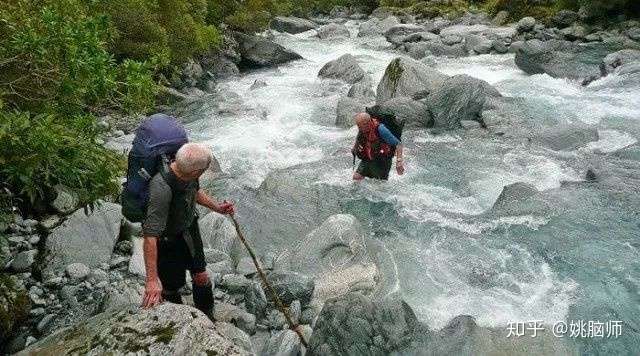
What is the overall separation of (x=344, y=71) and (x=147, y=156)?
15.7 metres

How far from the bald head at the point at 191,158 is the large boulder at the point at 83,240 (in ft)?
8.37

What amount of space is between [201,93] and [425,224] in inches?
430

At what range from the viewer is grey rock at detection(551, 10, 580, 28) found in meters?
27.2

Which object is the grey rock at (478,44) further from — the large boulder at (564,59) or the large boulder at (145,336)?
the large boulder at (145,336)

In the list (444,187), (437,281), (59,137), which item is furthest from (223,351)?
(444,187)

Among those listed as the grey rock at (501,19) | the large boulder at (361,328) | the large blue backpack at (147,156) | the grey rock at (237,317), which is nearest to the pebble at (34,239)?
the grey rock at (237,317)

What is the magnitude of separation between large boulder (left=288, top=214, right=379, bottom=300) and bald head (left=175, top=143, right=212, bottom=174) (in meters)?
3.08

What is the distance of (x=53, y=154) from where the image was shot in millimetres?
3982

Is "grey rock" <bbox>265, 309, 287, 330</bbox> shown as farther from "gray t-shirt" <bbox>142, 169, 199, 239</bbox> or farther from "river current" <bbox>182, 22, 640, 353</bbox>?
"gray t-shirt" <bbox>142, 169, 199, 239</bbox>

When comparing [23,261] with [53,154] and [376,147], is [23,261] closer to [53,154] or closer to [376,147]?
[53,154]

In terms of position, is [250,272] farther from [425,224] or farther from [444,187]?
[444,187]

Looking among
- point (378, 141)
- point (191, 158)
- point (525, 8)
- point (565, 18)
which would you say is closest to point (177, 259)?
point (191, 158)

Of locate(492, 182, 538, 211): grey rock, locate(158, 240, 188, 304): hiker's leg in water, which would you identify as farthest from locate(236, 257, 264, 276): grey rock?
locate(492, 182, 538, 211): grey rock

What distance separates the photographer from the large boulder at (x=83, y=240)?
6125 millimetres
